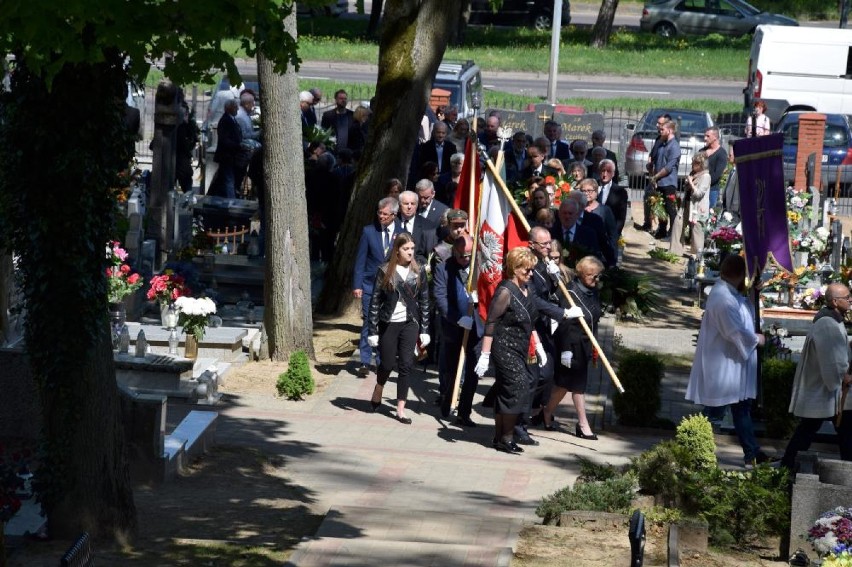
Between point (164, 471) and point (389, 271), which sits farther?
point (389, 271)

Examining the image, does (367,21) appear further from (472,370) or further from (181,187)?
(472,370)

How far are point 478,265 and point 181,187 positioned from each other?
10.6 metres

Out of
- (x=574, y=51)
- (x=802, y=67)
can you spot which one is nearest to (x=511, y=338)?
(x=802, y=67)

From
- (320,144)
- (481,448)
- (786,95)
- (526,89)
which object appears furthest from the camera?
(526,89)

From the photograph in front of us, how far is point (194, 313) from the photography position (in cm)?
1550

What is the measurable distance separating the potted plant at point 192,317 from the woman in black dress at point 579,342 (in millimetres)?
4055

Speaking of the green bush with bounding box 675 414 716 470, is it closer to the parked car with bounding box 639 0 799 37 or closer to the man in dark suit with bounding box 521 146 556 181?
the man in dark suit with bounding box 521 146 556 181

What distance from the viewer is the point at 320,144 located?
68.4 feet

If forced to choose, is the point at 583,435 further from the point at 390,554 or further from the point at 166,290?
the point at 166,290

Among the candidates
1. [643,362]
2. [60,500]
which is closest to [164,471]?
[60,500]

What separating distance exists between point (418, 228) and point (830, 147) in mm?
16147

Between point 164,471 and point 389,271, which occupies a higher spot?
point 389,271

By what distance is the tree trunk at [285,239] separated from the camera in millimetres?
16219

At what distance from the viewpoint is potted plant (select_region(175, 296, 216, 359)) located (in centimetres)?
1545
